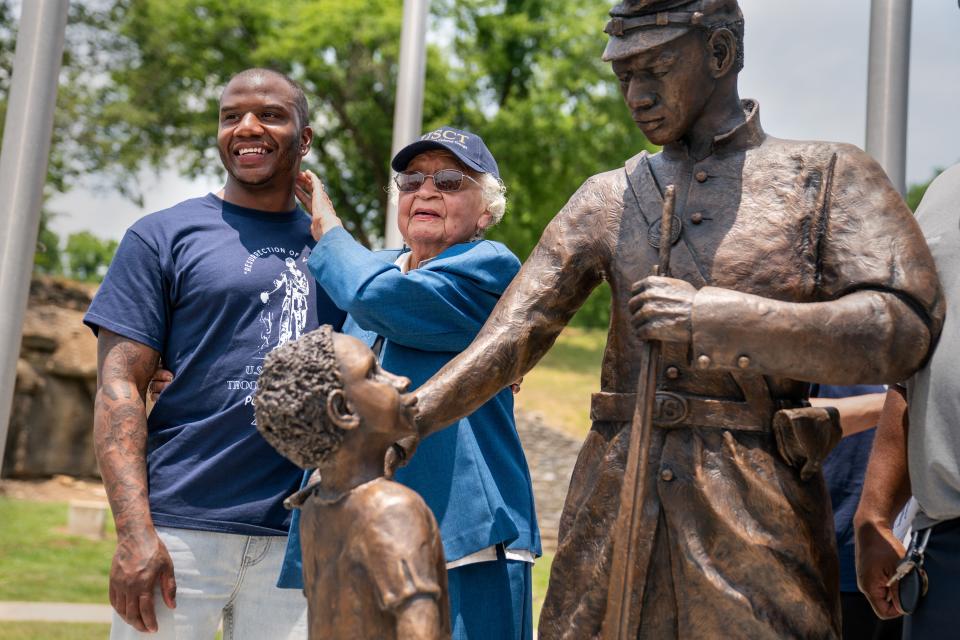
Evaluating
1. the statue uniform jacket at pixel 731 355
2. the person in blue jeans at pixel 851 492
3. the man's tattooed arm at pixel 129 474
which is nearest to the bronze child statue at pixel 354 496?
the statue uniform jacket at pixel 731 355

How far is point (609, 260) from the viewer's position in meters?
2.66

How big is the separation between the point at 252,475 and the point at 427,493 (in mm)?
653

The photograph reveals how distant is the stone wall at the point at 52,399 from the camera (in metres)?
17.7

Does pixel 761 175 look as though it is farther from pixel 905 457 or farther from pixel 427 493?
pixel 427 493

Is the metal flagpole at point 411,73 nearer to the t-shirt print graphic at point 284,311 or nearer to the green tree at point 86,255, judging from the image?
the t-shirt print graphic at point 284,311

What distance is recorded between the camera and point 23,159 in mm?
4656

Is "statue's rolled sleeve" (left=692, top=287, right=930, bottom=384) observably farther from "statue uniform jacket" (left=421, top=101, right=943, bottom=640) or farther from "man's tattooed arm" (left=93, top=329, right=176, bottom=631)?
"man's tattooed arm" (left=93, top=329, right=176, bottom=631)

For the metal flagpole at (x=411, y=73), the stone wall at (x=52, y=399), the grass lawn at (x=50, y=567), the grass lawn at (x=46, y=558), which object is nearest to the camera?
the metal flagpole at (x=411, y=73)

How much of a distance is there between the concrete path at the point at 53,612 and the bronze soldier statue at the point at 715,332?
8156 millimetres

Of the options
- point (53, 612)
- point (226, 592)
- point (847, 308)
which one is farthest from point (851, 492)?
point (53, 612)

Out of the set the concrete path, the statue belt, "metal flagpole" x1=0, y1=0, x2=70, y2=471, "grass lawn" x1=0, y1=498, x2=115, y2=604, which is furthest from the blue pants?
"grass lawn" x1=0, y1=498, x2=115, y2=604

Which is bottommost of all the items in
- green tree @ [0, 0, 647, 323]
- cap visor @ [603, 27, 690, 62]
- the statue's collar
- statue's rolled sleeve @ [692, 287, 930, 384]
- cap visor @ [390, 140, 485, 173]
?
statue's rolled sleeve @ [692, 287, 930, 384]

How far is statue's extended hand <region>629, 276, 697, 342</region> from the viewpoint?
7.46ft

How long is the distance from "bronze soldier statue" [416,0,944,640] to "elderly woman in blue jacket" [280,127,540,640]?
0.45 metres
